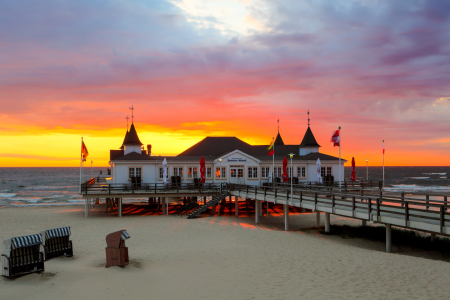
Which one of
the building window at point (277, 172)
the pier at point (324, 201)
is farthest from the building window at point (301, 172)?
the pier at point (324, 201)

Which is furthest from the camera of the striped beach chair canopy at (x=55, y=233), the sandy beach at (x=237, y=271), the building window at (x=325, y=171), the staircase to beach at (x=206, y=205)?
the building window at (x=325, y=171)

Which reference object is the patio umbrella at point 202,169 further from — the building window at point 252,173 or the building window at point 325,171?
the building window at point 325,171

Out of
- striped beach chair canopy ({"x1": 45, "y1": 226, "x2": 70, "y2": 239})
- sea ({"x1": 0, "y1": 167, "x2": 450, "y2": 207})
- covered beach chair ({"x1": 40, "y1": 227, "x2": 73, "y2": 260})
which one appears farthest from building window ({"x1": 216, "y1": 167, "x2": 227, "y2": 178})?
striped beach chair canopy ({"x1": 45, "y1": 226, "x2": 70, "y2": 239})

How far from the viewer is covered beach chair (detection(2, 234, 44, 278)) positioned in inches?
423

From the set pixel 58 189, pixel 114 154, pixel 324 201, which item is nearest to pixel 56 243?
pixel 324 201

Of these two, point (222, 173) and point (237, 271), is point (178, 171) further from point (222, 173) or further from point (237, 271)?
point (237, 271)

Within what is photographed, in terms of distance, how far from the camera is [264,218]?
29.0m

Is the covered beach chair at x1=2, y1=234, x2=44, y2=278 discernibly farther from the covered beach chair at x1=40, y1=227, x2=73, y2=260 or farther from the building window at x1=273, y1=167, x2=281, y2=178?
the building window at x1=273, y1=167, x2=281, y2=178

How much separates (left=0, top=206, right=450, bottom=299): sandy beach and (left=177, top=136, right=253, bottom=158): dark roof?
1678cm

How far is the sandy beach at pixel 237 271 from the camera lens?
1000cm

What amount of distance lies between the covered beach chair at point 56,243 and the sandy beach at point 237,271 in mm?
282

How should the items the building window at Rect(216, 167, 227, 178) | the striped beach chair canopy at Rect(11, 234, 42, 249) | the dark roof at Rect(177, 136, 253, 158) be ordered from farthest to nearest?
1. the dark roof at Rect(177, 136, 253, 158)
2. the building window at Rect(216, 167, 227, 178)
3. the striped beach chair canopy at Rect(11, 234, 42, 249)

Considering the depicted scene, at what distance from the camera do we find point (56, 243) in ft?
44.5

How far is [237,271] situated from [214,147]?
26.4m
